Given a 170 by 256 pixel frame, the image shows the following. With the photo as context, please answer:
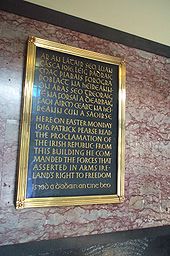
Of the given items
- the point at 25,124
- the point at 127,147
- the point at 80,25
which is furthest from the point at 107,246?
the point at 80,25

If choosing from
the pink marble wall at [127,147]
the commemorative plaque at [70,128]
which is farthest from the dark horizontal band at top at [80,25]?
the commemorative plaque at [70,128]

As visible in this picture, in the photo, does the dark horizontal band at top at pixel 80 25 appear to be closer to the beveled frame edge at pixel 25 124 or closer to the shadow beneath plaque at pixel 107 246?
the beveled frame edge at pixel 25 124

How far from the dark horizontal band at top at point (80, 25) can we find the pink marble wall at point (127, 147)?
35 mm

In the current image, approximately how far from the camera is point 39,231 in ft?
4.16

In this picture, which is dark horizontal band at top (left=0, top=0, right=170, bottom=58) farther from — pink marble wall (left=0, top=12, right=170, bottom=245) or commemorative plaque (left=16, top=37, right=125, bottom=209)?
commemorative plaque (left=16, top=37, right=125, bottom=209)

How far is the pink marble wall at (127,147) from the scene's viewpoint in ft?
4.08

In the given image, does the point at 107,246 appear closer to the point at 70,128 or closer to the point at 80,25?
the point at 70,128

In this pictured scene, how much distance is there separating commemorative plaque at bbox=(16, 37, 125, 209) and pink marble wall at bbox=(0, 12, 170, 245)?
0.05 m

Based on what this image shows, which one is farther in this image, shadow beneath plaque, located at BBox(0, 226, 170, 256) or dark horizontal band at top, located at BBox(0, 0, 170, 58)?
dark horizontal band at top, located at BBox(0, 0, 170, 58)

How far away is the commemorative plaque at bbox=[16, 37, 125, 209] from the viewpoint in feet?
4.27

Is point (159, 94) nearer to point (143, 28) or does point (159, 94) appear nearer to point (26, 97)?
point (143, 28)

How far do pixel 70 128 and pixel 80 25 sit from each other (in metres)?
0.67

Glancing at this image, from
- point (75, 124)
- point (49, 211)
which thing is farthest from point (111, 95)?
point (49, 211)

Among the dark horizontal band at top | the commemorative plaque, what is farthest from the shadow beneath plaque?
the dark horizontal band at top
